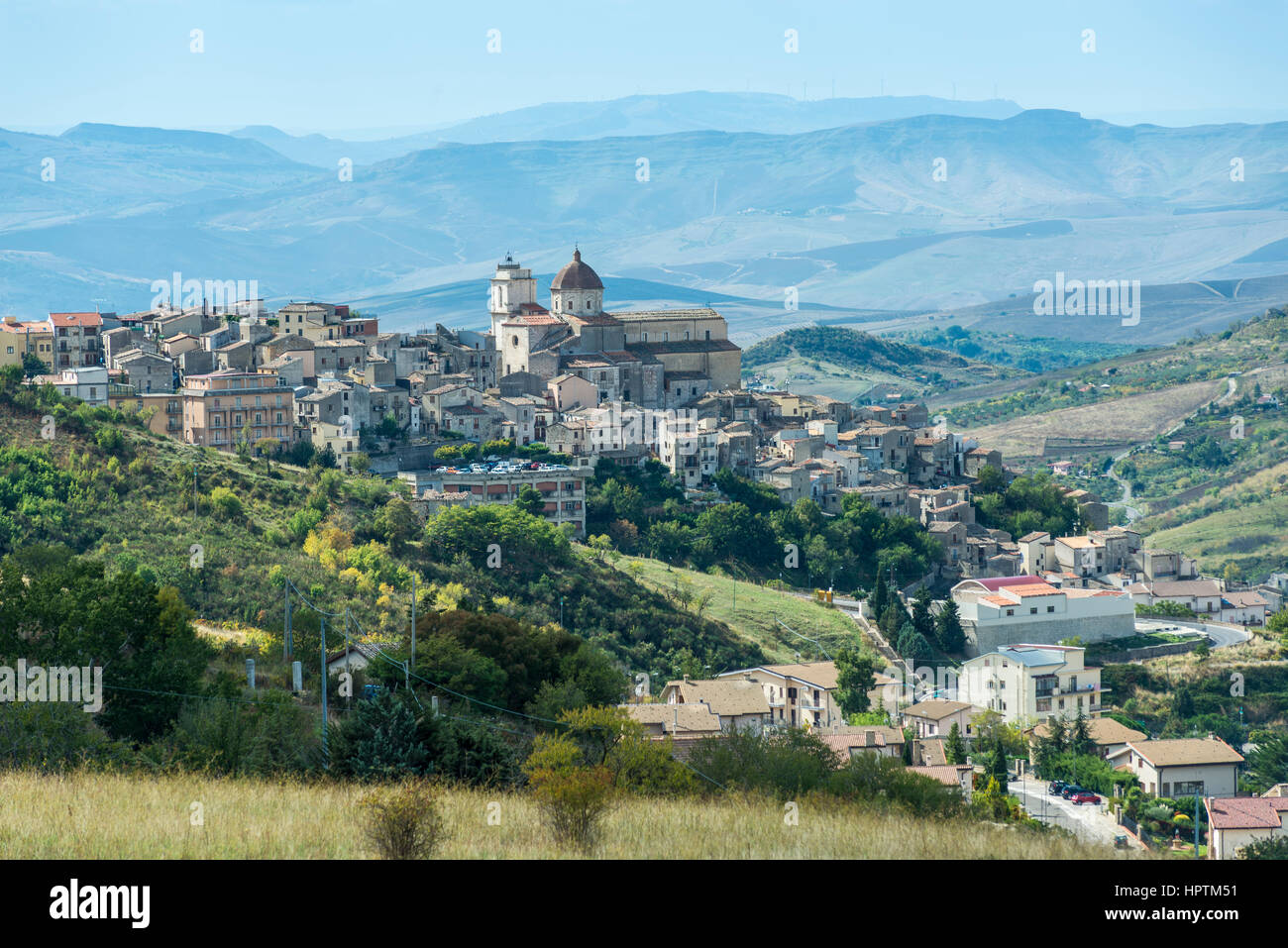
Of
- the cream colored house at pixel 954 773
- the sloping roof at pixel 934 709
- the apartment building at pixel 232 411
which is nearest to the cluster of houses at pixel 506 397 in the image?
the apartment building at pixel 232 411

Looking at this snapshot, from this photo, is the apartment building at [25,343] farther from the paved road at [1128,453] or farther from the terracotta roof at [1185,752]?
the paved road at [1128,453]

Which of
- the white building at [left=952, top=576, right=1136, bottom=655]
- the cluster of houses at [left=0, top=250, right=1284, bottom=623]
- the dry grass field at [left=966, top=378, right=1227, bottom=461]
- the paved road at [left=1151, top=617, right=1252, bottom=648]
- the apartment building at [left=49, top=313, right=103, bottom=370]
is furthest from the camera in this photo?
the dry grass field at [left=966, top=378, right=1227, bottom=461]

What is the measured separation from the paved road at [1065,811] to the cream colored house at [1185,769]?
161cm

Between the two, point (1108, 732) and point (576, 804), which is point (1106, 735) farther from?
point (576, 804)

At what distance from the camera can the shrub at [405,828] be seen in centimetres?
1027

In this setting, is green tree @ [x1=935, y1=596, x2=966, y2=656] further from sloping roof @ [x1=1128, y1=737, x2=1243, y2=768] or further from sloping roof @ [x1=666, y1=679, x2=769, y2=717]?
sloping roof @ [x1=666, y1=679, x2=769, y2=717]

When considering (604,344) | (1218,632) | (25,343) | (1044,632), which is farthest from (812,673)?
(25,343)

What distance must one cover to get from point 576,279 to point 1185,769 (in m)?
30.7

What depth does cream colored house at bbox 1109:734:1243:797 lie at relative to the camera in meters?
32.4

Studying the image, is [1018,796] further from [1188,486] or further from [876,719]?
[1188,486]

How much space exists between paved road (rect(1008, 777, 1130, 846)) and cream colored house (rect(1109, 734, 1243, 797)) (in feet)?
5.27

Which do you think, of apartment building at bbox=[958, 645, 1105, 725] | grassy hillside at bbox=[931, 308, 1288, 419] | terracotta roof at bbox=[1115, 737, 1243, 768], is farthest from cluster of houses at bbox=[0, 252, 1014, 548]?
grassy hillside at bbox=[931, 308, 1288, 419]
